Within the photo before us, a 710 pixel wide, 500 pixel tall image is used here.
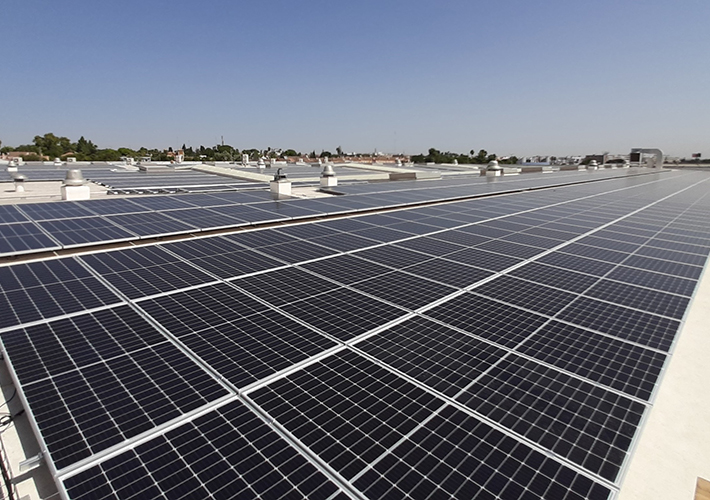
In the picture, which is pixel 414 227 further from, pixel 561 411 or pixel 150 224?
pixel 561 411

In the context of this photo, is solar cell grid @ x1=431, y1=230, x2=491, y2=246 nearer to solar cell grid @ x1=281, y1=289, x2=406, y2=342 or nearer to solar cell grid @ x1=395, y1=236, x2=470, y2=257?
solar cell grid @ x1=395, y1=236, x2=470, y2=257

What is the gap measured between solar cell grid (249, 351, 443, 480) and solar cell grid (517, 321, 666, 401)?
296cm

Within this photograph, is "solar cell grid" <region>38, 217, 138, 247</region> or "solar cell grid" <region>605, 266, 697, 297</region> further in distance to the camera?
"solar cell grid" <region>38, 217, 138, 247</region>

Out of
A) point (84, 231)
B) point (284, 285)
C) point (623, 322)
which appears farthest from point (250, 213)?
point (623, 322)

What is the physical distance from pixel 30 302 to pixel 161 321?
11.8ft

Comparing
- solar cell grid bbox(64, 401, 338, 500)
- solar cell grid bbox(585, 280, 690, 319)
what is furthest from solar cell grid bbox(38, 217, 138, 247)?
solar cell grid bbox(585, 280, 690, 319)

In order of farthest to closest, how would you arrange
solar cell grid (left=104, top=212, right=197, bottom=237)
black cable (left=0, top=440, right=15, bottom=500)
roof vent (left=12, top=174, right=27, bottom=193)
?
roof vent (left=12, top=174, right=27, bottom=193)
solar cell grid (left=104, top=212, right=197, bottom=237)
black cable (left=0, top=440, right=15, bottom=500)

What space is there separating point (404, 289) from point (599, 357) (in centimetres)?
461

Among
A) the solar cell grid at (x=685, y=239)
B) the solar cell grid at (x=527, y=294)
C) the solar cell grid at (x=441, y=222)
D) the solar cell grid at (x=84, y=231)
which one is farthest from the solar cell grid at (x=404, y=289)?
the solar cell grid at (x=685, y=239)

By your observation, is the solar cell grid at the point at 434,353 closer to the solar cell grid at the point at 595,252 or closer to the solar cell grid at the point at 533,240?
the solar cell grid at the point at 595,252

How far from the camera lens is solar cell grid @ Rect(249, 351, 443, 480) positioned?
4.73 m

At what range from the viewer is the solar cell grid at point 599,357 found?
6.41m

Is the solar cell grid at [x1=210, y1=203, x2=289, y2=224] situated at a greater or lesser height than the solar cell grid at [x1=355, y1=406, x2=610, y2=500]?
greater

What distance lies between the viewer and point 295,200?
25.1 metres
